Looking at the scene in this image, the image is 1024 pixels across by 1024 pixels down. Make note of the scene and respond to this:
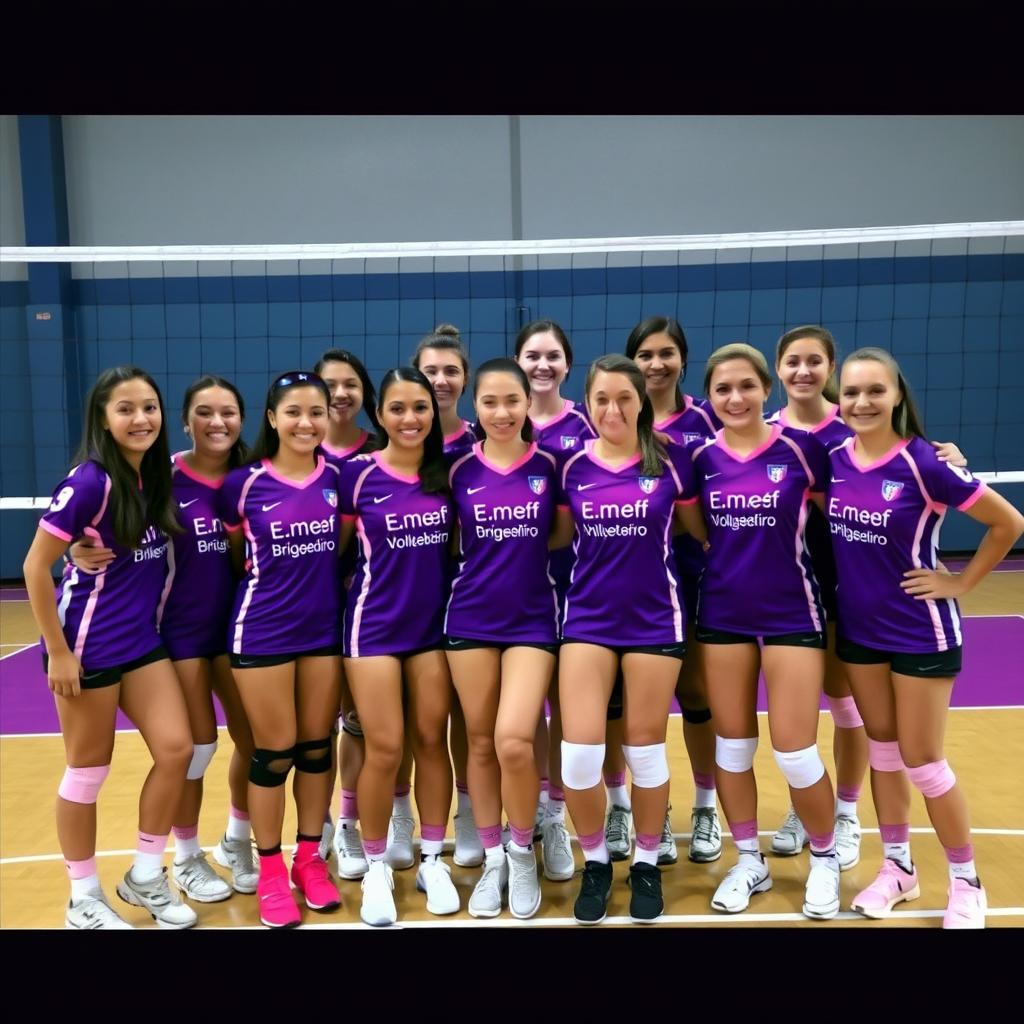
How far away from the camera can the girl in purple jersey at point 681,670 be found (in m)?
3.64

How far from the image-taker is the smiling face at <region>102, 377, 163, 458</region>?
3.14 metres

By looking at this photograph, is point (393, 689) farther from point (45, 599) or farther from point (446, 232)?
point (446, 232)

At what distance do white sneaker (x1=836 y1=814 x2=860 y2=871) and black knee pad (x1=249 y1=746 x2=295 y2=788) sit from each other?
202 cm

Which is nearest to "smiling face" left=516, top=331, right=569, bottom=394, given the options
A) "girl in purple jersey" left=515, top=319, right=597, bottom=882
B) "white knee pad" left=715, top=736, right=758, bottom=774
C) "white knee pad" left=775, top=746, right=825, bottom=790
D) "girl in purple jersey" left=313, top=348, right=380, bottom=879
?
"girl in purple jersey" left=515, top=319, right=597, bottom=882

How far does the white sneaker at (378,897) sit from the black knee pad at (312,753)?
1.24 feet

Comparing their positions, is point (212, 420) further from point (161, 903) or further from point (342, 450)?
point (161, 903)

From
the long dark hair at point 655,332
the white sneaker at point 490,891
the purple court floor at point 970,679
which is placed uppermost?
the long dark hair at point 655,332

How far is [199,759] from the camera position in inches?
137

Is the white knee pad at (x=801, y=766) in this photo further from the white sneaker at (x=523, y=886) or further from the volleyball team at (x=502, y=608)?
the white sneaker at (x=523, y=886)

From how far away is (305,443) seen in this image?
10.7ft

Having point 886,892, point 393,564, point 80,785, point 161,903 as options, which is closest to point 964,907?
point 886,892

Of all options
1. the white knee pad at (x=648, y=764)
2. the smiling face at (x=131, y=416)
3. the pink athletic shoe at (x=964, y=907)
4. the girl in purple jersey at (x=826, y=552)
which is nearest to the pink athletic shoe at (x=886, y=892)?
the pink athletic shoe at (x=964, y=907)

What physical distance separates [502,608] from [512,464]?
1.59 ft
